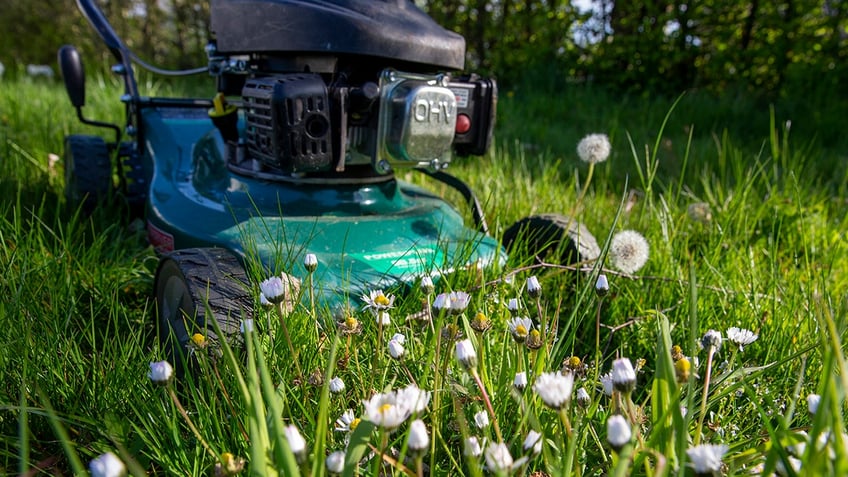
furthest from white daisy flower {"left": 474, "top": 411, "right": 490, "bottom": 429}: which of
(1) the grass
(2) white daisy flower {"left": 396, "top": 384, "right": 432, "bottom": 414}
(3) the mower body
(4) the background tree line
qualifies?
(4) the background tree line

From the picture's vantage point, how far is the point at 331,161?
5.22ft

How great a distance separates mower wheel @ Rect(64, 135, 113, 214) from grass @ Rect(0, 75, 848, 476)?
0.06 meters

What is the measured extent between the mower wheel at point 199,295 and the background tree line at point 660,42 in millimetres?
4198

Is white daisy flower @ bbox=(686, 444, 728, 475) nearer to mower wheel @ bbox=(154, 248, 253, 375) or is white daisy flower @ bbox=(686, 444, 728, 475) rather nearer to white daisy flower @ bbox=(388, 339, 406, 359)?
white daisy flower @ bbox=(388, 339, 406, 359)

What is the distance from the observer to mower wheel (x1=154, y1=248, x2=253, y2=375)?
1.13 m

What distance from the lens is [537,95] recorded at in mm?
4906

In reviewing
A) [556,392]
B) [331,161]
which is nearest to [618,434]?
[556,392]

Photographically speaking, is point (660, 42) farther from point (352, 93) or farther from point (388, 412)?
point (388, 412)

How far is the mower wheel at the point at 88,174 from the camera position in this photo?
2070 mm

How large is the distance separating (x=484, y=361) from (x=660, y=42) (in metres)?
4.52

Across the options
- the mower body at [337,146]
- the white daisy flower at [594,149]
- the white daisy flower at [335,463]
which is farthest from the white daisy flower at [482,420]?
the white daisy flower at [594,149]

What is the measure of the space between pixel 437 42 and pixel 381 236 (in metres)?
0.46

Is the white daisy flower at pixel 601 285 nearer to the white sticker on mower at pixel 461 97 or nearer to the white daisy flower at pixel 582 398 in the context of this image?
the white daisy flower at pixel 582 398

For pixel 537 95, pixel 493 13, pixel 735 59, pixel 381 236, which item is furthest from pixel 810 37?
pixel 381 236
